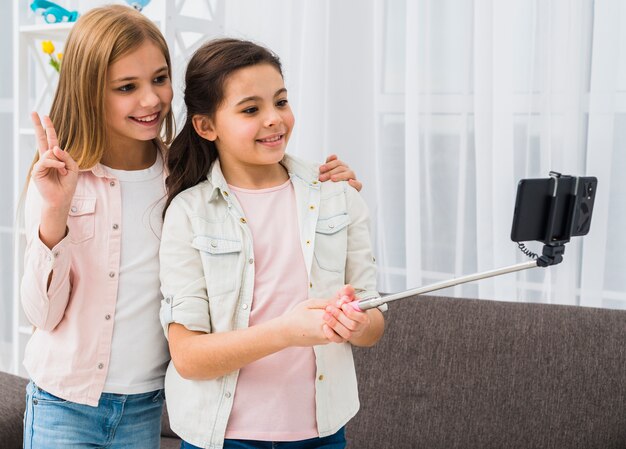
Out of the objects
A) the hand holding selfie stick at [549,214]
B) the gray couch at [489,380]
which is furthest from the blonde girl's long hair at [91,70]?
the gray couch at [489,380]

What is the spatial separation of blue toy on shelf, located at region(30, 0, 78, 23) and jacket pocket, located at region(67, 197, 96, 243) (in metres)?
1.60

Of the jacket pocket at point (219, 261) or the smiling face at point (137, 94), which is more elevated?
the smiling face at point (137, 94)

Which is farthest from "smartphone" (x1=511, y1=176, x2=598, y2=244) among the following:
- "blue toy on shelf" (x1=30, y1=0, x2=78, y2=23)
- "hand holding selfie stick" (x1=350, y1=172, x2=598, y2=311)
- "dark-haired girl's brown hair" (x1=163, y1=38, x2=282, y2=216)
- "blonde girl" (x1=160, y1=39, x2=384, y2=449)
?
"blue toy on shelf" (x1=30, y1=0, x2=78, y2=23)

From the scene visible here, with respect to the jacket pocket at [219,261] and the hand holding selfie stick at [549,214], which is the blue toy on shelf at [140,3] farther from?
the hand holding selfie stick at [549,214]

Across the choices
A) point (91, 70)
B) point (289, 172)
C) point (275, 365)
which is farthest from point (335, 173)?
point (91, 70)

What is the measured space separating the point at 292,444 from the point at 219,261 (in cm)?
32

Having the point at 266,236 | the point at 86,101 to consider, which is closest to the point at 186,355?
the point at 266,236

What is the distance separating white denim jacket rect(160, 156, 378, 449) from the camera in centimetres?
133

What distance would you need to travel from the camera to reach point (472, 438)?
1953mm

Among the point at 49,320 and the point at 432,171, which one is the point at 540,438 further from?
the point at 49,320

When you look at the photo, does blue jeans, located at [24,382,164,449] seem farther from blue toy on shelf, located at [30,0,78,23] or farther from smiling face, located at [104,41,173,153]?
blue toy on shelf, located at [30,0,78,23]

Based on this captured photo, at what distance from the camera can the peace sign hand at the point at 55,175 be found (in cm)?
135

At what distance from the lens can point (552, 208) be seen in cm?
103

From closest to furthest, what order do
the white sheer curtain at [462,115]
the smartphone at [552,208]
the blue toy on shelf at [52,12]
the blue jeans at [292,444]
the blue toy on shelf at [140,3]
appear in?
1. the smartphone at [552,208]
2. the blue jeans at [292,444]
3. the white sheer curtain at [462,115]
4. the blue toy on shelf at [140,3]
5. the blue toy on shelf at [52,12]
